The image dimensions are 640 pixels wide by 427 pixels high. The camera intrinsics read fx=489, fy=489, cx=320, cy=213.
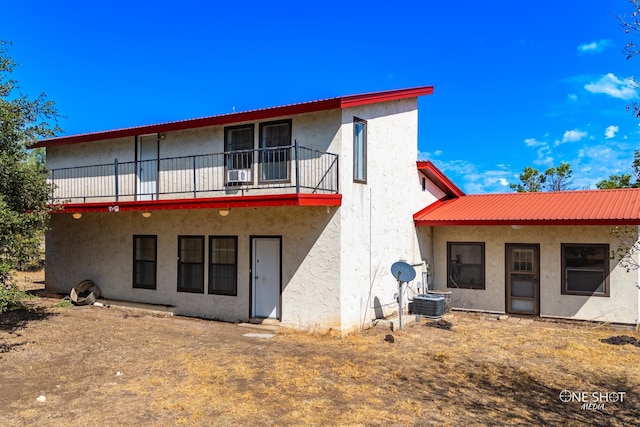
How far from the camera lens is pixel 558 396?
7.45m

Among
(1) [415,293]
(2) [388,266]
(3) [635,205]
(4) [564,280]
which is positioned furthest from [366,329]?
(3) [635,205]

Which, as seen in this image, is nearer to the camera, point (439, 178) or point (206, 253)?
point (206, 253)

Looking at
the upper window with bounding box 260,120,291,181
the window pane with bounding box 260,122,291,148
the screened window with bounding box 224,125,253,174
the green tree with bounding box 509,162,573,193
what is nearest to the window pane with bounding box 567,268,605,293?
the upper window with bounding box 260,120,291,181

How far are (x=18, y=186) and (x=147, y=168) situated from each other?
392 cm

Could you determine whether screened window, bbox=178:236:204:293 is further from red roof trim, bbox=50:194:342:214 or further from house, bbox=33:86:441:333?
red roof trim, bbox=50:194:342:214

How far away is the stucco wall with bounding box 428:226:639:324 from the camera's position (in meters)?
12.9

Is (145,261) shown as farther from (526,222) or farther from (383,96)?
(526,222)

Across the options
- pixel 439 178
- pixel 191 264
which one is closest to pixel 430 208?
pixel 439 178

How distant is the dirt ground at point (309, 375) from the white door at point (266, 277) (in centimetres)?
75

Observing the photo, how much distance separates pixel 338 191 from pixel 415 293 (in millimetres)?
5144

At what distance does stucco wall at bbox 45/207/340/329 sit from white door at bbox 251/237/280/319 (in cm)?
21

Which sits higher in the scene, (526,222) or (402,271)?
(526,222)

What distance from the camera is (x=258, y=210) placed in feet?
41.7

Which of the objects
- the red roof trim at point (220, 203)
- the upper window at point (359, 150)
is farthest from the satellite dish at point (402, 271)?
the red roof trim at point (220, 203)
